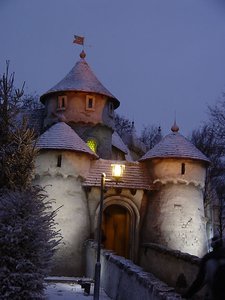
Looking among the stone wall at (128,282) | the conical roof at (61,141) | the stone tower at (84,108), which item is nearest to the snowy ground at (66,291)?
the stone wall at (128,282)

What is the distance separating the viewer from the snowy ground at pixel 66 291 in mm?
13616

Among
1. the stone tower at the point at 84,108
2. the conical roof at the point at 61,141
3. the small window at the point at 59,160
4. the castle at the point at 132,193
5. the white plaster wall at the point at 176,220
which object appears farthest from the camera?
the stone tower at the point at 84,108

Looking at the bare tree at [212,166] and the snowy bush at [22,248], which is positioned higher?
the bare tree at [212,166]

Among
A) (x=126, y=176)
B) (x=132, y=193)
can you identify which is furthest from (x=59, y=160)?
(x=132, y=193)

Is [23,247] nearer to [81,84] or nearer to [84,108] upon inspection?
[84,108]

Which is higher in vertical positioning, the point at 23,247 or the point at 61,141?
Answer: the point at 61,141

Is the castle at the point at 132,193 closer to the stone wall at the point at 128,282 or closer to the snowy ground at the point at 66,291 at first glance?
the stone wall at the point at 128,282

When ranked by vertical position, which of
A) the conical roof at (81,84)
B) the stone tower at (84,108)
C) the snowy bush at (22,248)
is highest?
the conical roof at (81,84)

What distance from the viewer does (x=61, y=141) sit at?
22562 millimetres

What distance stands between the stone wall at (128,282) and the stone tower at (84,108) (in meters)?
9.91

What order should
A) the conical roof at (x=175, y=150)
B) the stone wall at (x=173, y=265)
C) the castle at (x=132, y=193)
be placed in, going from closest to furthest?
the stone wall at (x=173, y=265) < the castle at (x=132, y=193) < the conical roof at (x=175, y=150)

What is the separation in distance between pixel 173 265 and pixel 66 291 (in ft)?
12.4

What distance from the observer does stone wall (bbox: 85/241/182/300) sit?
28.4ft

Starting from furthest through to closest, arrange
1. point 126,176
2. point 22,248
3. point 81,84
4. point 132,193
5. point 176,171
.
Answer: point 81,84, point 126,176, point 132,193, point 176,171, point 22,248
